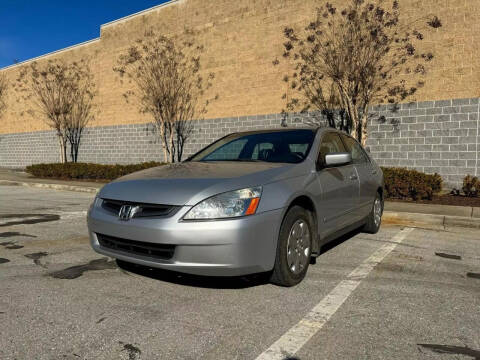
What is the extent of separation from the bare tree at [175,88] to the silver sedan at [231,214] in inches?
444

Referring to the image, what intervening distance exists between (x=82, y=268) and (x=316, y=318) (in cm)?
259

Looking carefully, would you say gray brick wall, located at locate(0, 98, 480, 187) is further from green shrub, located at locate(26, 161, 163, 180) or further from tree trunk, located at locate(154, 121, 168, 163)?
green shrub, located at locate(26, 161, 163, 180)

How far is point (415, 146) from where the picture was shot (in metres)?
10.6

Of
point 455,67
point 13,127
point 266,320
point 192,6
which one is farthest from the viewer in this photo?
point 13,127

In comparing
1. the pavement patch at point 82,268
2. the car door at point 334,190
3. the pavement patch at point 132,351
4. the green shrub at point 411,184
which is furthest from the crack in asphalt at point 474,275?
the green shrub at point 411,184

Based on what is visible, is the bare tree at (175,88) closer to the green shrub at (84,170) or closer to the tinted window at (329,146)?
the green shrub at (84,170)

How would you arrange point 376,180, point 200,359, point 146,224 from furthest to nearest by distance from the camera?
point 376,180, point 146,224, point 200,359

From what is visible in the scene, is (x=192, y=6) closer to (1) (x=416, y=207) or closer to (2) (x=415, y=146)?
(2) (x=415, y=146)

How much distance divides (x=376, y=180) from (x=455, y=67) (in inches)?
236

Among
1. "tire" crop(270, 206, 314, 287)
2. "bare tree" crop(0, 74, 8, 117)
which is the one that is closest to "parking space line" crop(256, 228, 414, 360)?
"tire" crop(270, 206, 314, 287)

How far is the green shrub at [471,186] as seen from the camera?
9078mm

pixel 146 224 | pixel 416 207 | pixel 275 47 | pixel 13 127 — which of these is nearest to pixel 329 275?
pixel 146 224

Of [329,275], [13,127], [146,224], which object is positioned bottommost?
[329,275]

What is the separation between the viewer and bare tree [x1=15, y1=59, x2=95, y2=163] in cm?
1956
